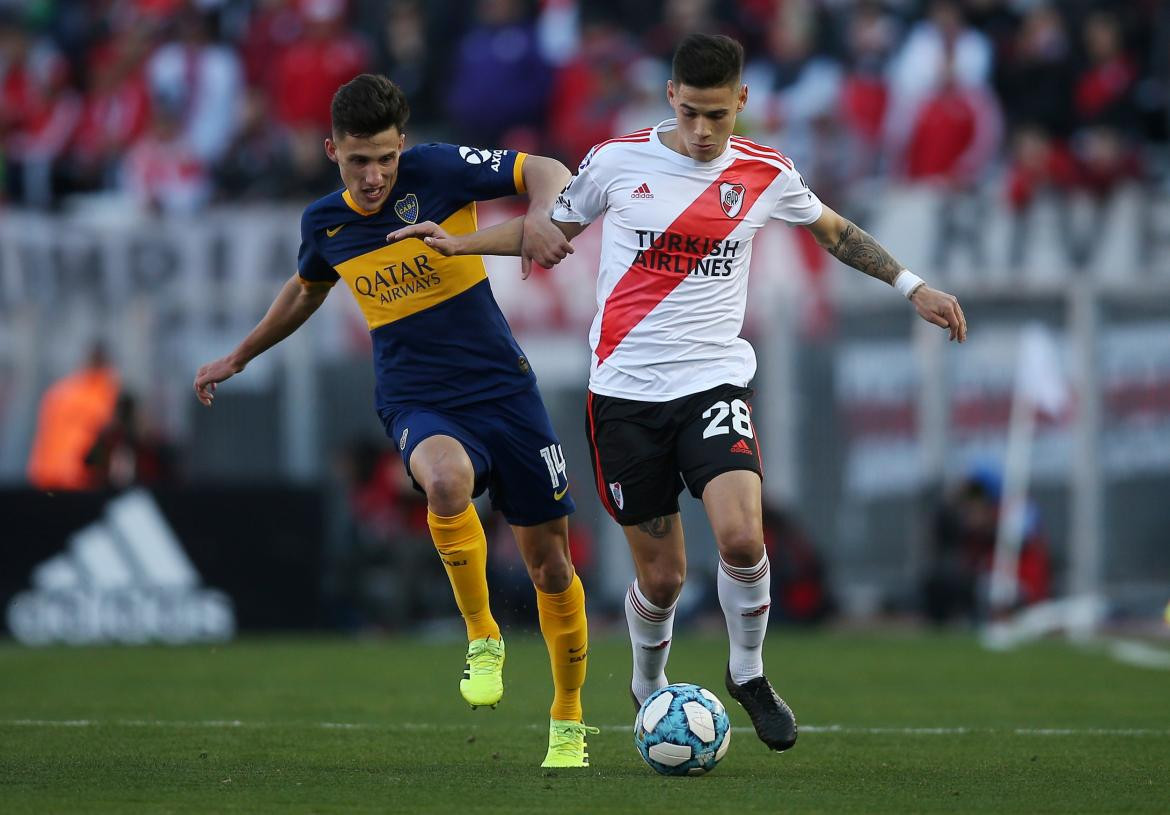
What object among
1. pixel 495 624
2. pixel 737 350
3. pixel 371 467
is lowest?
pixel 371 467

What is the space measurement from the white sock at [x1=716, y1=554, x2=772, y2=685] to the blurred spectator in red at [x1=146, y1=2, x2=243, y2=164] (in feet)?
40.2

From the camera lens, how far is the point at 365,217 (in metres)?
8.17

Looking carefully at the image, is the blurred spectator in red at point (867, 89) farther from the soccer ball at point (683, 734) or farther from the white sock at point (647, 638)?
the soccer ball at point (683, 734)

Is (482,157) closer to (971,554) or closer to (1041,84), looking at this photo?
(971,554)

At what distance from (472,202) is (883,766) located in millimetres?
2872

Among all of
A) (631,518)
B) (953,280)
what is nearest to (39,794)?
(631,518)

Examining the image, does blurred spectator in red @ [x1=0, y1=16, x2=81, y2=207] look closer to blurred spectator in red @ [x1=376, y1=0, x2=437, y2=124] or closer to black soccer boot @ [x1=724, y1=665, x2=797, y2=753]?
blurred spectator in red @ [x1=376, y1=0, x2=437, y2=124]

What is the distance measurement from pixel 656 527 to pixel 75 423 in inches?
384

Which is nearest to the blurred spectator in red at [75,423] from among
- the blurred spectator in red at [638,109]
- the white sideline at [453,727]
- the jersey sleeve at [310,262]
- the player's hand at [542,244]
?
the blurred spectator in red at [638,109]

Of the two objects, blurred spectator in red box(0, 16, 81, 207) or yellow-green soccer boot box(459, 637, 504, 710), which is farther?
blurred spectator in red box(0, 16, 81, 207)

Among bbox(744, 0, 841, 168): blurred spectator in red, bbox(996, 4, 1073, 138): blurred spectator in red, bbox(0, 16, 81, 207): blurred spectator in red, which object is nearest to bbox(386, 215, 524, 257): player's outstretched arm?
bbox(744, 0, 841, 168): blurred spectator in red

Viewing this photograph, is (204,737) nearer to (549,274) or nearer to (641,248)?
(641,248)

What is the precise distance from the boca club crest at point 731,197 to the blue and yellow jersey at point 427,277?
88 centimetres

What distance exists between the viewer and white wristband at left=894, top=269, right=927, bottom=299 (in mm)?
7797
